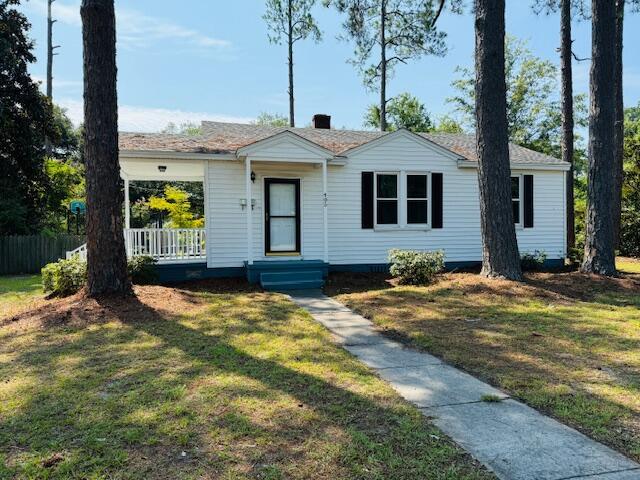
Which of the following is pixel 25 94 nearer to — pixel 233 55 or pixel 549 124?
pixel 233 55

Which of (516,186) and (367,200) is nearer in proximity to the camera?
(367,200)

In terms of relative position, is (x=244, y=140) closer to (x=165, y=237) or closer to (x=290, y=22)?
(x=165, y=237)

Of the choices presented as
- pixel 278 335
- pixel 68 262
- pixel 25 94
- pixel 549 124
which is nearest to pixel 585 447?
pixel 278 335

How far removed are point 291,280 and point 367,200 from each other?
320 centimetres

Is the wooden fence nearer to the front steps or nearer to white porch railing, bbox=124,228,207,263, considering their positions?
white porch railing, bbox=124,228,207,263

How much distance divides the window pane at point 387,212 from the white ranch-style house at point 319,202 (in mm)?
29

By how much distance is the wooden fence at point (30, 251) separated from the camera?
16.5 meters

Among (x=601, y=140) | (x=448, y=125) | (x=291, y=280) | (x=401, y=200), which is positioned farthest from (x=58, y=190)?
(x=448, y=125)

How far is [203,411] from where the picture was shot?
3.31 meters

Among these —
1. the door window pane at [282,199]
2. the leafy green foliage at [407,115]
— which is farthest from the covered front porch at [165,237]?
the leafy green foliage at [407,115]

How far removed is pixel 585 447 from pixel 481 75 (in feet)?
25.4

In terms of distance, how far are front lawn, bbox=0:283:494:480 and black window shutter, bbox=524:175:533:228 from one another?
932 centimetres

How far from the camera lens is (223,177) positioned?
1080 centimetres

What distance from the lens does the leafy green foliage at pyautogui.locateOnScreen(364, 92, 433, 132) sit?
108 ft
